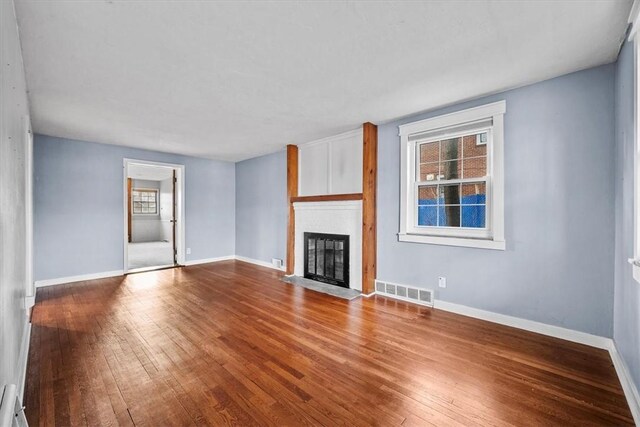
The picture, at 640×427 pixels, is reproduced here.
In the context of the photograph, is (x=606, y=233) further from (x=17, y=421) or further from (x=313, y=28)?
(x=17, y=421)

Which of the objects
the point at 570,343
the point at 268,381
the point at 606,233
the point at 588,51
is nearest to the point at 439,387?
the point at 268,381

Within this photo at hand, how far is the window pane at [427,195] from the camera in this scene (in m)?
3.48

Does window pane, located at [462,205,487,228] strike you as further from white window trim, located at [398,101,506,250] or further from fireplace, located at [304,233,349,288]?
fireplace, located at [304,233,349,288]

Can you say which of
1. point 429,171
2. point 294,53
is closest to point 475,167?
point 429,171

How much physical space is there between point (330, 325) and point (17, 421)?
225 centimetres

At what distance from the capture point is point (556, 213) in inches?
102

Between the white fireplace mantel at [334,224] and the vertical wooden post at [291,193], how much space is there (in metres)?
0.07

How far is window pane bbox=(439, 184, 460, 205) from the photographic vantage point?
3303mm

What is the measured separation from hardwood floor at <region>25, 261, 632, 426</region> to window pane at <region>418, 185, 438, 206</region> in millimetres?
1323

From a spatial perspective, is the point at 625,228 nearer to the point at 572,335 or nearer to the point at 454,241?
the point at 572,335

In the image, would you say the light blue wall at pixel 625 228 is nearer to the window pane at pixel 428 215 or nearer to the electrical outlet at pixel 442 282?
the electrical outlet at pixel 442 282

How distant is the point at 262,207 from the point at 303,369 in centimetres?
440

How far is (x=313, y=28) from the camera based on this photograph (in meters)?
1.92

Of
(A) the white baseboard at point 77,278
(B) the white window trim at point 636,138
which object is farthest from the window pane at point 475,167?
(A) the white baseboard at point 77,278
